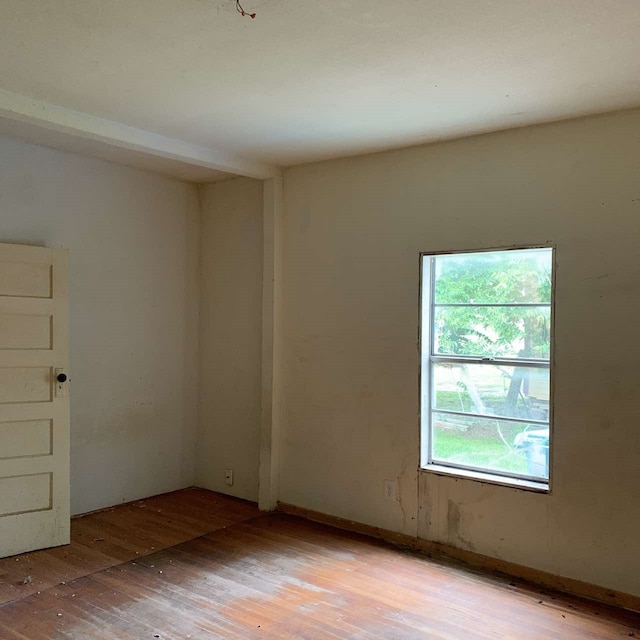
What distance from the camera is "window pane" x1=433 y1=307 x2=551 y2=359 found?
348cm

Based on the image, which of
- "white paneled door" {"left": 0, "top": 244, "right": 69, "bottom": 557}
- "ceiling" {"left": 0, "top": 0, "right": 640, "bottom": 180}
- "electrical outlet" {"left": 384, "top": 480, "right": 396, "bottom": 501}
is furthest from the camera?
"electrical outlet" {"left": 384, "top": 480, "right": 396, "bottom": 501}

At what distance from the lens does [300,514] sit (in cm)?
448

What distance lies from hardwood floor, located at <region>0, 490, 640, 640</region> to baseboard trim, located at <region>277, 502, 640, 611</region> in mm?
73

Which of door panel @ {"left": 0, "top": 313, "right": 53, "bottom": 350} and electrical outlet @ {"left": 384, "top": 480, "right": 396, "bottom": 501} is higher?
door panel @ {"left": 0, "top": 313, "right": 53, "bottom": 350}

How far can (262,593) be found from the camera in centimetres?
323

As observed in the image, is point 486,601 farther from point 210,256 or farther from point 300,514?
point 210,256

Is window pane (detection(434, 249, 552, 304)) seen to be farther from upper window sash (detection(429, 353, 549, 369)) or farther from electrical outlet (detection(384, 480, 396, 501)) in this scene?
electrical outlet (detection(384, 480, 396, 501))

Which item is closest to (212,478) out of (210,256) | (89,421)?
(89,421)

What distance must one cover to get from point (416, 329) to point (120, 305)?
238cm

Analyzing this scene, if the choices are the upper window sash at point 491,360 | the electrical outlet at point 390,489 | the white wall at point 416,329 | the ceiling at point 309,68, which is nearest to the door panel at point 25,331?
the ceiling at point 309,68

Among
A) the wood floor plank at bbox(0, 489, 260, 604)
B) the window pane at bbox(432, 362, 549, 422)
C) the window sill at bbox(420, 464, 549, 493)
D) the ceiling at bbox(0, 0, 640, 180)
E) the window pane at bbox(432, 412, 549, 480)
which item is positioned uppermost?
the ceiling at bbox(0, 0, 640, 180)

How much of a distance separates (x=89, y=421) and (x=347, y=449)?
6.51 ft

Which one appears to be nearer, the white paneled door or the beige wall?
the white paneled door

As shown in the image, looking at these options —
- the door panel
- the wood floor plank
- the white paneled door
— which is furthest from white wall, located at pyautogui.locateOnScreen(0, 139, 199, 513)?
the door panel
